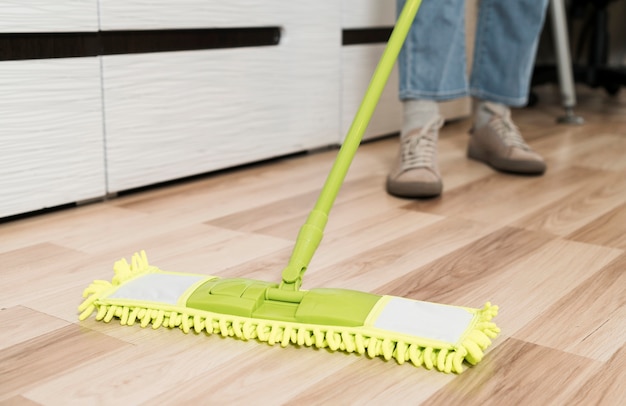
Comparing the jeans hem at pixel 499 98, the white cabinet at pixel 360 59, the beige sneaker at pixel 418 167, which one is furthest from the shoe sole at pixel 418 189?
the white cabinet at pixel 360 59

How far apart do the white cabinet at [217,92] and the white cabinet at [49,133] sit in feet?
0.12

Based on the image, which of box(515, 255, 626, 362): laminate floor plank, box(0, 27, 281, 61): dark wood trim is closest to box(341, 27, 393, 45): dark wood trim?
box(0, 27, 281, 61): dark wood trim

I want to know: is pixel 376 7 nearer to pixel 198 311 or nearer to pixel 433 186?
pixel 433 186

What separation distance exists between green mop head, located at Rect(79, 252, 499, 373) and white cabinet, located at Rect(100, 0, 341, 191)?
1.79 ft

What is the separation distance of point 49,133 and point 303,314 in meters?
0.63

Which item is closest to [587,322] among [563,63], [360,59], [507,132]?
[507,132]

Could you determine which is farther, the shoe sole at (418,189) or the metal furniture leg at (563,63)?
the metal furniture leg at (563,63)

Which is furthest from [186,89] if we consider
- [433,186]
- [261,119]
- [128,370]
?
[128,370]

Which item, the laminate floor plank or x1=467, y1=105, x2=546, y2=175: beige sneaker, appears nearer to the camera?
the laminate floor plank

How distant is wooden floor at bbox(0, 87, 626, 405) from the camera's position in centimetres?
65

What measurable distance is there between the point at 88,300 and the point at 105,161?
50cm

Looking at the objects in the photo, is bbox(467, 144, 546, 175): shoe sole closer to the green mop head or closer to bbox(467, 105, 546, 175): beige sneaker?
bbox(467, 105, 546, 175): beige sneaker

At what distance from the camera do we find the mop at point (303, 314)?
0.67m

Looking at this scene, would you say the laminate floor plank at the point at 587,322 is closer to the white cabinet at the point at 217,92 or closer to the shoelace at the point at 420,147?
the shoelace at the point at 420,147
